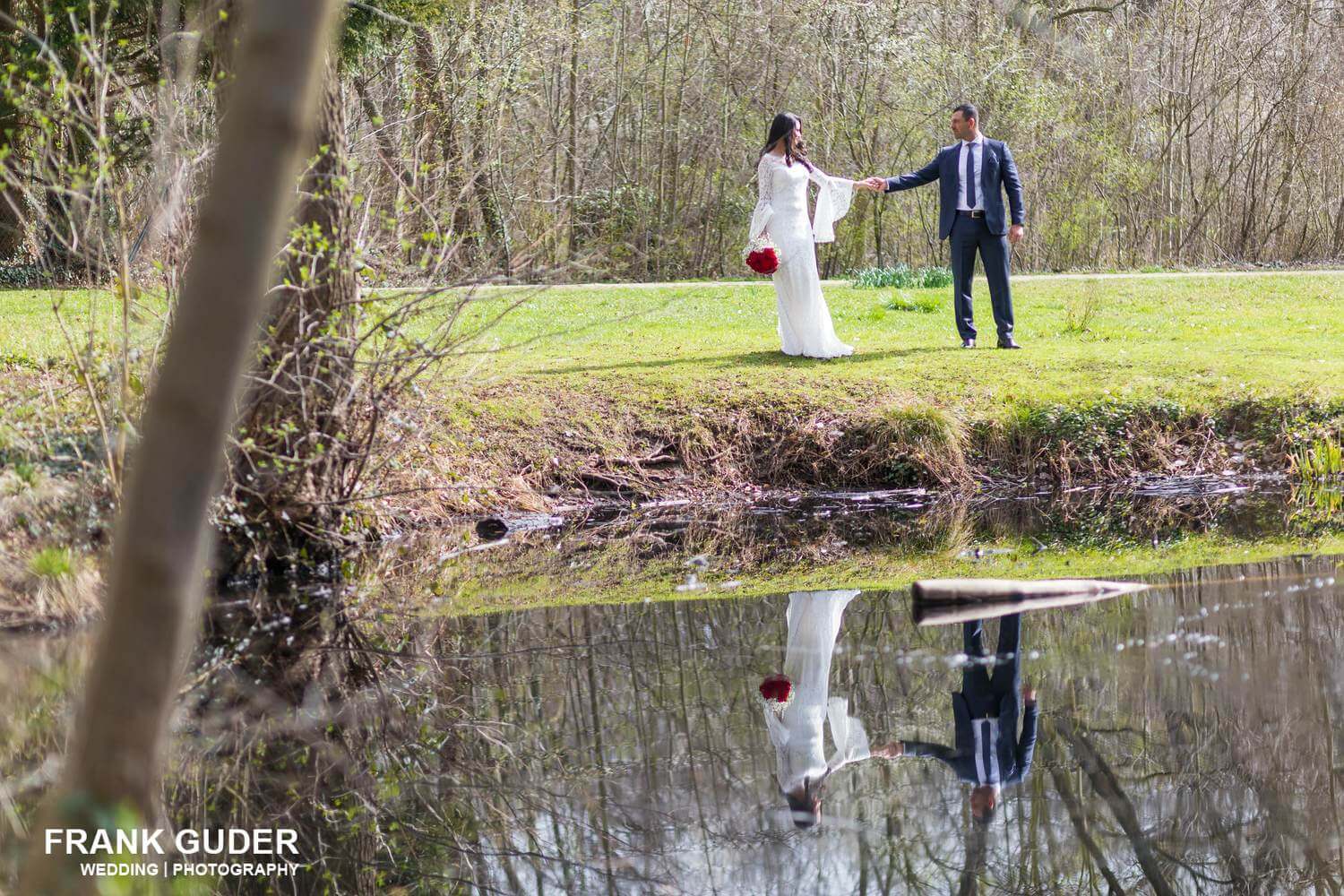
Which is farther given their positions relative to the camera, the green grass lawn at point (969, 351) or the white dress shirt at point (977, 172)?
the white dress shirt at point (977, 172)

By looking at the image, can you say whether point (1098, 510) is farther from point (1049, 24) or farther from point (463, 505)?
point (1049, 24)

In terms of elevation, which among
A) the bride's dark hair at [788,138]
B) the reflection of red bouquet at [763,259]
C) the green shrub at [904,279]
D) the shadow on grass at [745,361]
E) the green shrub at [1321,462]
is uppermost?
the bride's dark hair at [788,138]

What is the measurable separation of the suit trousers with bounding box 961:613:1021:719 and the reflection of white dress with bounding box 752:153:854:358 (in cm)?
617

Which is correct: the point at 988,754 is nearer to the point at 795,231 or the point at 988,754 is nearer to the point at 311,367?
the point at 311,367

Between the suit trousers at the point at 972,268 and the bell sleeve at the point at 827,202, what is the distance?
3.64ft

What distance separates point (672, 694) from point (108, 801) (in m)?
4.50

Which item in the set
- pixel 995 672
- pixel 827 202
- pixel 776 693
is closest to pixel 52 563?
pixel 776 693

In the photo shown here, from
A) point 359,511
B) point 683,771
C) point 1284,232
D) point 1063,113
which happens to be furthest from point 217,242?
point 1284,232

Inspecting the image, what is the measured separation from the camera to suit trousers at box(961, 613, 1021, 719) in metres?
5.82

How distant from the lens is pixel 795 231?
1280cm

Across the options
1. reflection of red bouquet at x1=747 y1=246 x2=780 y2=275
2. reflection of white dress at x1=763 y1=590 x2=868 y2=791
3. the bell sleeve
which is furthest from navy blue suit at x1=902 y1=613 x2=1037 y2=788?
the bell sleeve

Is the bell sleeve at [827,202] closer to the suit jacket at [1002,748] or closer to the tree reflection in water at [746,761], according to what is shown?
the tree reflection in water at [746,761]

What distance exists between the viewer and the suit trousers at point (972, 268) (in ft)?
43.0

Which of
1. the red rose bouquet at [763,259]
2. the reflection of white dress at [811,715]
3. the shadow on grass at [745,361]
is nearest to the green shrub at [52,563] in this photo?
the reflection of white dress at [811,715]
